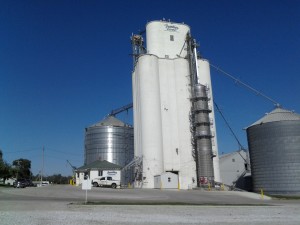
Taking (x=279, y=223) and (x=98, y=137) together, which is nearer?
(x=279, y=223)

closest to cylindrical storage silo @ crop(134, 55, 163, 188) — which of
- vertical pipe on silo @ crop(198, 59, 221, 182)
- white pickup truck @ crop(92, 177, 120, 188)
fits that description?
white pickup truck @ crop(92, 177, 120, 188)

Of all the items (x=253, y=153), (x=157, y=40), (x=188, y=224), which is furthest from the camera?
(x=157, y=40)

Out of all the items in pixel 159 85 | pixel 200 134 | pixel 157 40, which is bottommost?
pixel 200 134

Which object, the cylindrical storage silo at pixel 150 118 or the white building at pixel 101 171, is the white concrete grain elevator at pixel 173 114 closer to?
the cylindrical storage silo at pixel 150 118

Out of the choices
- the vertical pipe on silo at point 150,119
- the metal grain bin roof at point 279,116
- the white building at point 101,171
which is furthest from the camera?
the white building at point 101,171

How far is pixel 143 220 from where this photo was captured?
15.7 metres

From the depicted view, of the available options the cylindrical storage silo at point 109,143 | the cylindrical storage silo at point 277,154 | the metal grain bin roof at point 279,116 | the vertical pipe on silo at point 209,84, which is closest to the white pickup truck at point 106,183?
the vertical pipe on silo at point 209,84

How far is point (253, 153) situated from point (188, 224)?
44.2 metres

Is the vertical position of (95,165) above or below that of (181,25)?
below

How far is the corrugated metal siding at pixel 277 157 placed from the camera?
165 feet

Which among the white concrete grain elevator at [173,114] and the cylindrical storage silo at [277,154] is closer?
the cylindrical storage silo at [277,154]

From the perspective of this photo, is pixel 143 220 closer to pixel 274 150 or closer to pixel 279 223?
pixel 279 223

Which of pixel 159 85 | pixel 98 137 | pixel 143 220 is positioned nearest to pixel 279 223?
pixel 143 220

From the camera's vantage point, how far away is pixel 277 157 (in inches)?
2040
